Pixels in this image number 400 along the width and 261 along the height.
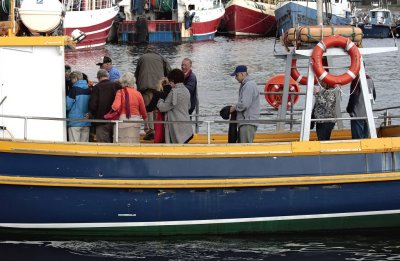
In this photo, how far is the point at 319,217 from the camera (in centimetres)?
1295

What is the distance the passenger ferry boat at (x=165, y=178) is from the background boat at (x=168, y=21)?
49.0m

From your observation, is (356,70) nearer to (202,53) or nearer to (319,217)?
(319,217)

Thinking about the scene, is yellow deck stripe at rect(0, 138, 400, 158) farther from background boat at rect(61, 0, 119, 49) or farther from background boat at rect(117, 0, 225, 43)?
background boat at rect(117, 0, 225, 43)

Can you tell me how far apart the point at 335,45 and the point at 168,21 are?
50963 millimetres

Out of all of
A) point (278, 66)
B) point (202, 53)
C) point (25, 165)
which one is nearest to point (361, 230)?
point (25, 165)

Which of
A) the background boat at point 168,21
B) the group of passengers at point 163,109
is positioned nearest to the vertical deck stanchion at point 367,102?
the group of passengers at point 163,109

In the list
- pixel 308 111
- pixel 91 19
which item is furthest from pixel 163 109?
pixel 91 19

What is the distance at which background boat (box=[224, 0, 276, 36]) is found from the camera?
72.2m

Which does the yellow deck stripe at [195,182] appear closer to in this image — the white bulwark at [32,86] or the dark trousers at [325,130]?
the white bulwark at [32,86]

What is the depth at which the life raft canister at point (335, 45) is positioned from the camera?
41.6 ft

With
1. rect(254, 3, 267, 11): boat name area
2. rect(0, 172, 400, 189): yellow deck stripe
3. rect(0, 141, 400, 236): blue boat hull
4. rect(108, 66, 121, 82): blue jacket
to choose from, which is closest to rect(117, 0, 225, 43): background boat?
rect(254, 3, 267, 11): boat name area

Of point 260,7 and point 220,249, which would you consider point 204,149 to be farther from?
point 260,7

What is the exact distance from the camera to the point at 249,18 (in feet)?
238

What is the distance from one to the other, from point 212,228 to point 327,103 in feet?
7.17
